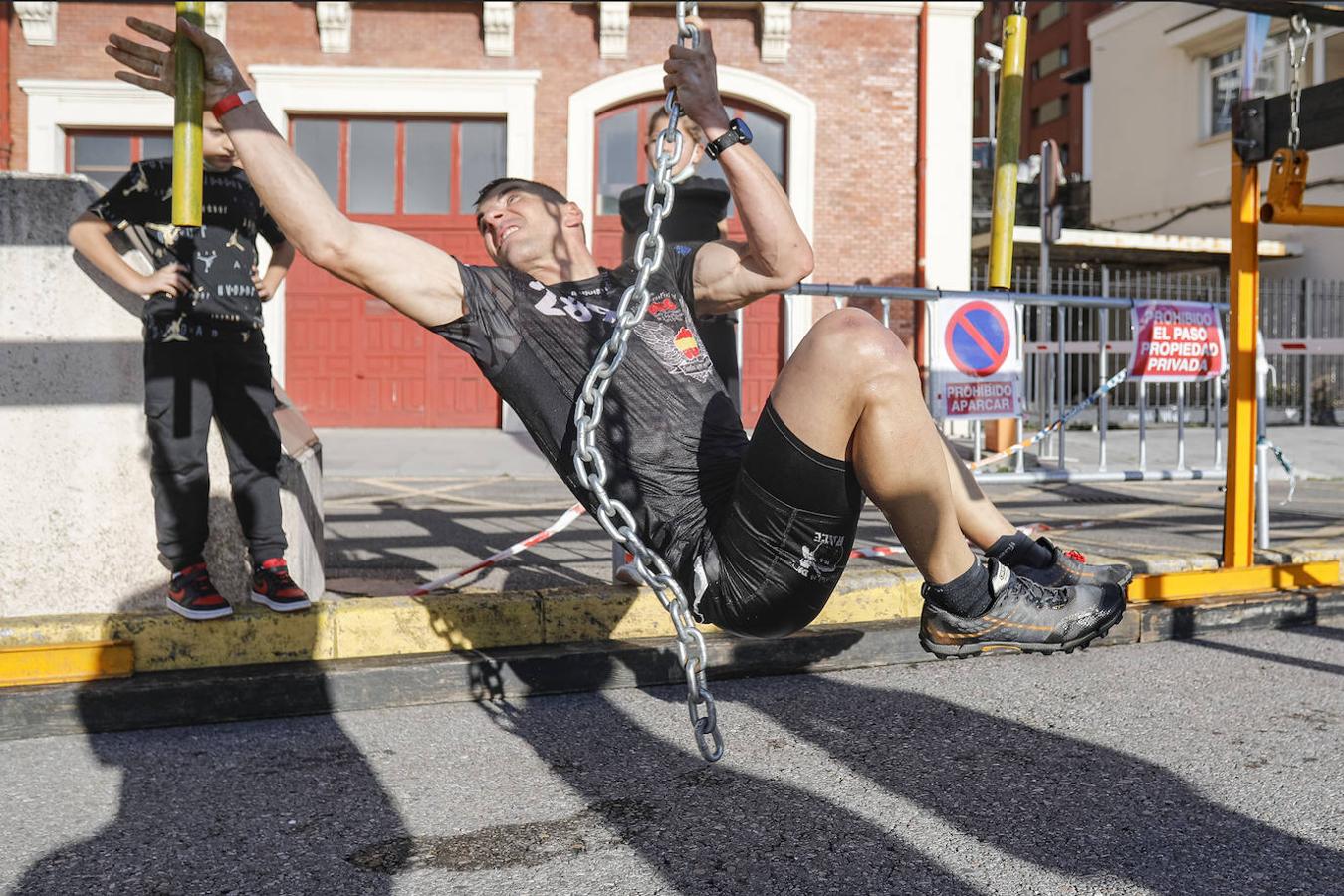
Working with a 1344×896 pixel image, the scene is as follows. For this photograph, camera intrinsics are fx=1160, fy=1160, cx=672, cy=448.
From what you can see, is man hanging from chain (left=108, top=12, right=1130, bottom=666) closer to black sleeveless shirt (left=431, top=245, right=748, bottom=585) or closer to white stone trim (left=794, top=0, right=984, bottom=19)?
black sleeveless shirt (left=431, top=245, right=748, bottom=585)

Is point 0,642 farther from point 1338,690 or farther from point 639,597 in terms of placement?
point 1338,690

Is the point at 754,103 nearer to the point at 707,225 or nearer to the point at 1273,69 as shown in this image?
the point at 707,225

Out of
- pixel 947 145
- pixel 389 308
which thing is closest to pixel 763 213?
pixel 389 308

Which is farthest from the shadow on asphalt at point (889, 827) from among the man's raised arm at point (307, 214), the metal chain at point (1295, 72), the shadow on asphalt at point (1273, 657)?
the metal chain at point (1295, 72)

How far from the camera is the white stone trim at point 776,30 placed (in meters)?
15.5

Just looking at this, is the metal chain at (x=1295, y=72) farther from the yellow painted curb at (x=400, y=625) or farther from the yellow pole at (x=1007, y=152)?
the yellow painted curb at (x=400, y=625)

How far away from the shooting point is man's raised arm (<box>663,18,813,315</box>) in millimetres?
2740

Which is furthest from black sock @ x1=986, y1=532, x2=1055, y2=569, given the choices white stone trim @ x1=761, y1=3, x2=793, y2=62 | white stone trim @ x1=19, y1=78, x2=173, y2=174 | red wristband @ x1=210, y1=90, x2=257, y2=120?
white stone trim @ x1=19, y1=78, x2=173, y2=174

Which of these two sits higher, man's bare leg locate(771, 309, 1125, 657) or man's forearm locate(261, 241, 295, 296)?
man's forearm locate(261, 241, 295, 296)

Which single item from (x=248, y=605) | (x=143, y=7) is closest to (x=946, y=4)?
(x=143, y=7)

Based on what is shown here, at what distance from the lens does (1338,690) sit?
13.1 feet

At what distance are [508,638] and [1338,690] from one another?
Answer: 2895 millimetres

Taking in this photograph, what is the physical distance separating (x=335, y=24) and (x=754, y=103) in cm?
563

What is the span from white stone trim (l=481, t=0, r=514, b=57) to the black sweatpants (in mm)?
12115
